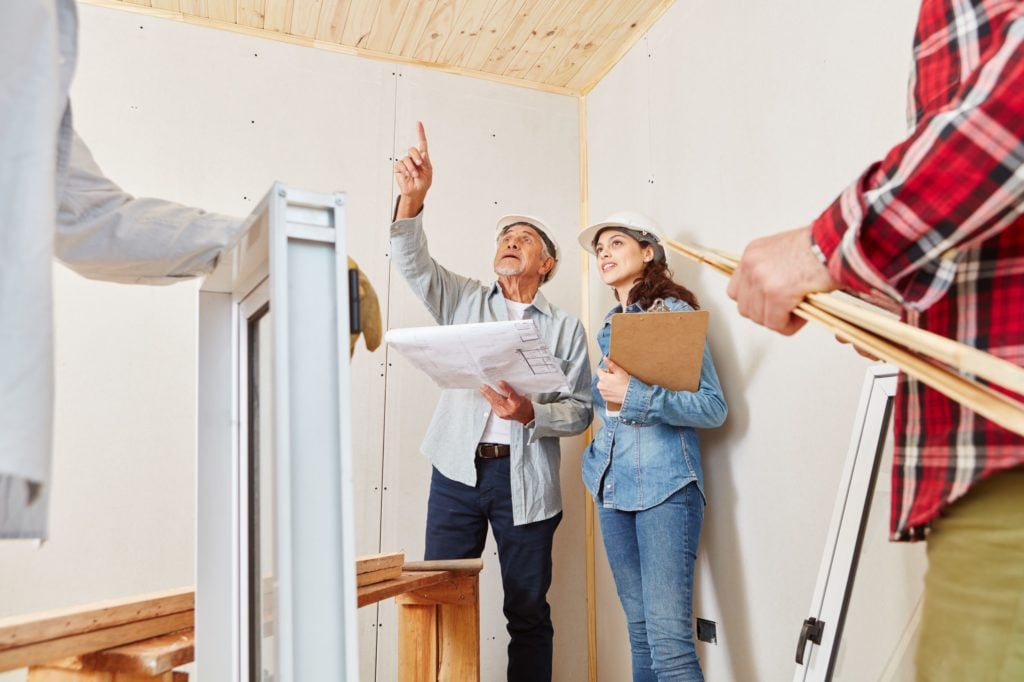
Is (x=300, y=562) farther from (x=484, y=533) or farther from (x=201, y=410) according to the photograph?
(x=484, y=533)

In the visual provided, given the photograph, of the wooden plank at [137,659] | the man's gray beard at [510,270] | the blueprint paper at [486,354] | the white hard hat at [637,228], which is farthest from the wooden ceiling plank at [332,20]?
the wooden plank at [137,659]

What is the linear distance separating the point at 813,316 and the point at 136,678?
95 centimetres

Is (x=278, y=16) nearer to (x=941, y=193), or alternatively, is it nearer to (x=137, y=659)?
(x=137, y=659)

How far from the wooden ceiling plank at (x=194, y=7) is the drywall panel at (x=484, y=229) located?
733mm

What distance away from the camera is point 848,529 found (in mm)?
1438

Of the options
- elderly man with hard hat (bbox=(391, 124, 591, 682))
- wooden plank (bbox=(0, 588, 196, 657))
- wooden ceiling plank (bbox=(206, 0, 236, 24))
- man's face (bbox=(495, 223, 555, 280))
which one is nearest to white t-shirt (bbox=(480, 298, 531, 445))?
elderly man with hard hat (bbox=(391, 124, 591, 682))

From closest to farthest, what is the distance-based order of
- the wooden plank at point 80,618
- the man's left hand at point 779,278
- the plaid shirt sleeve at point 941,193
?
the plaid shirt sleeve at point 941,193
the man's left hand at point 779,278
the wooden plank at point 80,618

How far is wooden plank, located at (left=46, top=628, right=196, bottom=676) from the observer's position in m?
0.95

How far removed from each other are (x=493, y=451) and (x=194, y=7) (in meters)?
1.91

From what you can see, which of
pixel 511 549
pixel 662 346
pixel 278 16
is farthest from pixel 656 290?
pixel 278 16

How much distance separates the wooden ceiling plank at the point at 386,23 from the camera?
267cm

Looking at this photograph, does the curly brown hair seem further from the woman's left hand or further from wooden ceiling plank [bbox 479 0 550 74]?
wooden ceiling plank [bbox 479 0 550 74]

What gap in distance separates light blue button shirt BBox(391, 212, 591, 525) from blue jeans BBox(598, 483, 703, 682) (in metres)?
0.28

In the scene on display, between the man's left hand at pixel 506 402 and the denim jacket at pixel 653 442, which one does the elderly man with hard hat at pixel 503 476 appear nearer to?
the man's left hand at pixel 506 402
